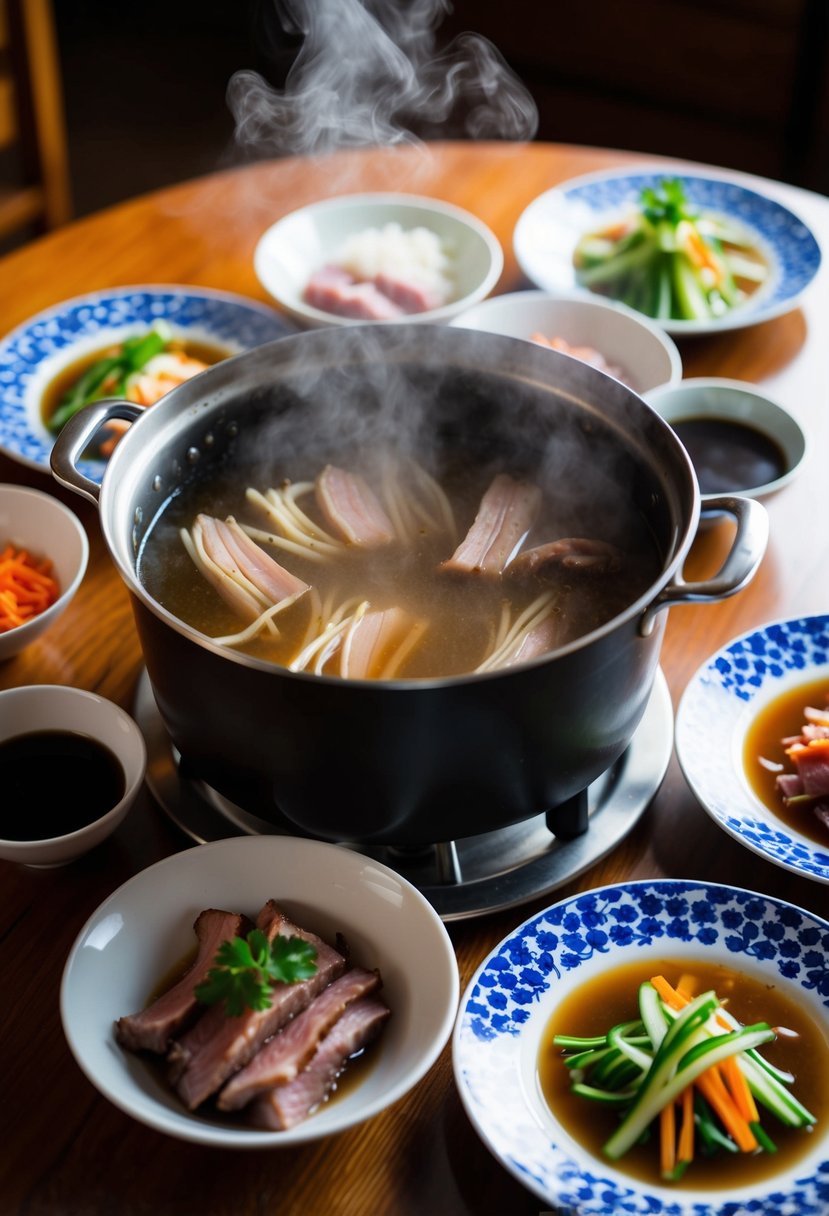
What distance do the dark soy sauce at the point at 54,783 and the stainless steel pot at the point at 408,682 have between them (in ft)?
0.49

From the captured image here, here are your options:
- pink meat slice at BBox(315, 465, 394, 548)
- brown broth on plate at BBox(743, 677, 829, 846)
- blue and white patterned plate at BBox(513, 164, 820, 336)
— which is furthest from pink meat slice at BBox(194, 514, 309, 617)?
blue and white patterned plate at BBox(513, 164, 820, 336)

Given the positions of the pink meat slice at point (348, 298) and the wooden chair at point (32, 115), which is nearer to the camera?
the pink meat slice at point (348, 298)

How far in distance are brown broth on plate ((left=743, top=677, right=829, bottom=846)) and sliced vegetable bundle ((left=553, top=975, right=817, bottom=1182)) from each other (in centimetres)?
37

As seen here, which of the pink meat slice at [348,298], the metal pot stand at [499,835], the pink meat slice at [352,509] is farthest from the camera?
the pink meat slice at [348,298]

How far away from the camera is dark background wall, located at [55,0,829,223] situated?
16.3 feet

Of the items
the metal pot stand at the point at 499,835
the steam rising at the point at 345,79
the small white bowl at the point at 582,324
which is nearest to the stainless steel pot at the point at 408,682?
the metal pot stand at the point at 499,835

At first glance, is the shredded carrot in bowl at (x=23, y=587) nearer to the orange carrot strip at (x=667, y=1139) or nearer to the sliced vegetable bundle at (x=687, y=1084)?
the sliced vegetable bundle at (x=687, y=1084)

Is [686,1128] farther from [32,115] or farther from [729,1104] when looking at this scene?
[32,115]

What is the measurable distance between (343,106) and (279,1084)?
7.11ft

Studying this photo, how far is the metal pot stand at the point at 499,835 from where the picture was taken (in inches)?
63.1

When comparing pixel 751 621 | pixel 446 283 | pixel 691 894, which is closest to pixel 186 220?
pixel 446 283

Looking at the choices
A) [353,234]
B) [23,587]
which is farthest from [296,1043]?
[353,234]

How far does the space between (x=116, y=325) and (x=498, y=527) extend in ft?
3.81

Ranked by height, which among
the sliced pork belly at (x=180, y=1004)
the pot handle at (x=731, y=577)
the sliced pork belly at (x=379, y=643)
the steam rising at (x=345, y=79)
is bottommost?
the sliced pork belly at (x=180, y=1004)
